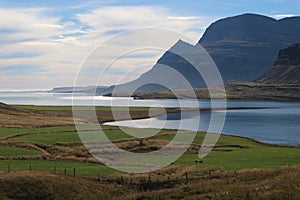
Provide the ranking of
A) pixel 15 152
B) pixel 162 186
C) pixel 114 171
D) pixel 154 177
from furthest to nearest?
pixel 15 152
pixel 114 171
pixel 154 177
pixel 162 186

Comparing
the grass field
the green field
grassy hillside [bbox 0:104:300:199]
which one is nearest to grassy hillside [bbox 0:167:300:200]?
grassy hillside [bbox 0:104:300:199]

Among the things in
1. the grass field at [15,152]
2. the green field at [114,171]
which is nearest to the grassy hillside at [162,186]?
the green field at [114,171]

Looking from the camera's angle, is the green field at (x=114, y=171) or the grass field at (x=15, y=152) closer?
the green field at (x=114, y=171)

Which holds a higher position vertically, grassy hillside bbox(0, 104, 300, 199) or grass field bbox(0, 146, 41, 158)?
grass field bbox(0, 146, 41, 158)

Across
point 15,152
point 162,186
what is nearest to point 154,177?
point 162,186

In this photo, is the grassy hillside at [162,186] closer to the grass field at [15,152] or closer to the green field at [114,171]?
the green field at [114,171]

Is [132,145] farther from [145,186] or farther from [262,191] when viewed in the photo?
[262,191]

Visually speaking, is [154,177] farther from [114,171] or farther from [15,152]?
[15,152]

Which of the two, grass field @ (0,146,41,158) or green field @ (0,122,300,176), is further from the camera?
grass field @ (0,146,41,158)

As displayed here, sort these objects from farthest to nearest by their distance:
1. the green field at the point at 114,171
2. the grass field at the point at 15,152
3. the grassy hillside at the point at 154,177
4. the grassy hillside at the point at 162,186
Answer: the grass field at the point at 15,152
the green field at the point at 114,171
the grassy hillside at the point at 154,177
the grassy hillside at the point at 162,186

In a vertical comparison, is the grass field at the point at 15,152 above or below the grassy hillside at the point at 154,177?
above

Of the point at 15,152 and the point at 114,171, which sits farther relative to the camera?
the point at 15,152

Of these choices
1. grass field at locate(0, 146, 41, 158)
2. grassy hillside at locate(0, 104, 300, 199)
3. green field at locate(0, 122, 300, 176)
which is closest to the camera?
grassy hillside at locate(0, 104, 300, 199)

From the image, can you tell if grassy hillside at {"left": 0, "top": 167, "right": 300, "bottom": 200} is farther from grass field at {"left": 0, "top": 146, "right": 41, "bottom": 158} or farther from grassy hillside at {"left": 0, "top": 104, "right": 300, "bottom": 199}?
grass field at {"left": 0, "top": 146, "right": 41, "bottom": 158}
